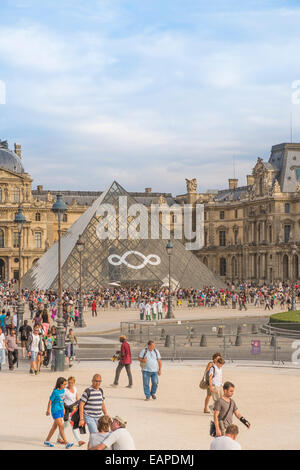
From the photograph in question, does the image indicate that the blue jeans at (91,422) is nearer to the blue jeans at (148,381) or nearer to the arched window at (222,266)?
the blue jeans at (148,381)

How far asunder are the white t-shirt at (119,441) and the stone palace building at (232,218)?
6441cm

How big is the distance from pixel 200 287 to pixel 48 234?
39021mm

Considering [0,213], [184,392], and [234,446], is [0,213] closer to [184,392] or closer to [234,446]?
[184,392]

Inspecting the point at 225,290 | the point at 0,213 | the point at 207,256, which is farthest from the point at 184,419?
the point at 207,256

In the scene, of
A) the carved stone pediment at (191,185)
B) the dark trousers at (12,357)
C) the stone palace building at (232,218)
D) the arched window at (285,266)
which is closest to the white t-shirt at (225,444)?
the dark trousers at (12,357)

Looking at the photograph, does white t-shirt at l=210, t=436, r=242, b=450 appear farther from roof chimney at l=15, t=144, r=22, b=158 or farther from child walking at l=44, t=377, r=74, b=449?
roof chimney at l=15, t=144, r=22, b=158

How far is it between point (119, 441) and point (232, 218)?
270ft

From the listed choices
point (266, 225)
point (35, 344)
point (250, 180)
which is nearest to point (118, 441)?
point (35, 344)

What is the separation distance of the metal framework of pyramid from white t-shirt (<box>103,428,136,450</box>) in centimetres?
4035

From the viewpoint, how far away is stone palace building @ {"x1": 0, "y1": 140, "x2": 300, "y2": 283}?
77.8m

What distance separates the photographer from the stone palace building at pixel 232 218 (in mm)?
77812

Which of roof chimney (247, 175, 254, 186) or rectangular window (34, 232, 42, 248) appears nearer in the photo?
rectangular window (34, 232, 42, 248)

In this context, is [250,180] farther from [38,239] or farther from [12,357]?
[12,357]

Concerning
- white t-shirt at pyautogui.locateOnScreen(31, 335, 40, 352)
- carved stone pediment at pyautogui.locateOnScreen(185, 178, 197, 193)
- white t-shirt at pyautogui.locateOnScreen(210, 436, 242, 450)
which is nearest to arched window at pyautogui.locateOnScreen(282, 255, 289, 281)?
carved stone pediment at pyautogui.locateOnScreen(185, 178, 197, 193)
